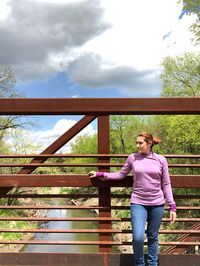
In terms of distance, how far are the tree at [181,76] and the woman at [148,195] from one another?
2528 cm

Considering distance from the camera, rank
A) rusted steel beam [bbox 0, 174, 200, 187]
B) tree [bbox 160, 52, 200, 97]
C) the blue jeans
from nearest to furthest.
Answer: the blue jeans → rusted steel beam [bbox 0, 174, 200, 187] → tree [bbox 160, 52, 200, 97]

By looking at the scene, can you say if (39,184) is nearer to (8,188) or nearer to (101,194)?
(8,188)

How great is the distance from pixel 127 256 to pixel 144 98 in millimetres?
1818

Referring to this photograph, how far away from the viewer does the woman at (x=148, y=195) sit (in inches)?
155

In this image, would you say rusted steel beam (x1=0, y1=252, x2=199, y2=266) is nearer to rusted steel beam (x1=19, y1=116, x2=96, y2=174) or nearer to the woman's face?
rusted steel beam (x1=19, y1=116, x2=96, y2=174)

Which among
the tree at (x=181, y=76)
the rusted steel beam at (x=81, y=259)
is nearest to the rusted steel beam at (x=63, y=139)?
the rusted steel beam at (x=81, y=259)

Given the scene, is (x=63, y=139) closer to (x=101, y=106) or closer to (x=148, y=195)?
(x=101, y=106)

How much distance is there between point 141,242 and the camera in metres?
3.94

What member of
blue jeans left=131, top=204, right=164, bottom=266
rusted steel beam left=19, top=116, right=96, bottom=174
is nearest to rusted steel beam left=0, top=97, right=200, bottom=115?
rusted steel beam left=19, top=116, right=96, bottom=174

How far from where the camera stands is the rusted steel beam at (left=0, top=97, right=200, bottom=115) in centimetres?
449

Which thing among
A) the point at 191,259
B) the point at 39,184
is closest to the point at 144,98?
the point at 39,184

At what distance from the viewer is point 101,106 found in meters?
4.53

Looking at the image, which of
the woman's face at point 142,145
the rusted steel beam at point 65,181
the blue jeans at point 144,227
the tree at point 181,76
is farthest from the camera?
the tree at point 181,76

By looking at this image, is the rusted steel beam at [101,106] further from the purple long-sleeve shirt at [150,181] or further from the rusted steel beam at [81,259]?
the rusted steel beam at [81,259]
